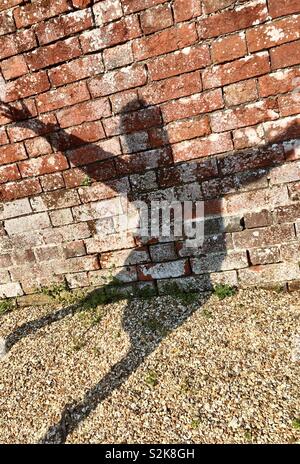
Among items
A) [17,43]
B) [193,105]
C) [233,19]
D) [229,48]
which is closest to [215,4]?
[233,19]

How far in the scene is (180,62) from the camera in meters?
2.43

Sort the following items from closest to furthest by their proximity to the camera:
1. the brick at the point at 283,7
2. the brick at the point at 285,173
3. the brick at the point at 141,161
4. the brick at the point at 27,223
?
the brick at the point at 283,7 → the brick at the point at 285,173 → the brick at the point at 141,161 → the brick at the point at 27,223

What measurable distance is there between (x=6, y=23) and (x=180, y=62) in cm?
131

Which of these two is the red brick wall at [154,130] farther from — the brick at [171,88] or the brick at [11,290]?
the brick at [11,290]

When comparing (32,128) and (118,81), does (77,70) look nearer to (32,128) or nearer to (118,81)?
(118,81)

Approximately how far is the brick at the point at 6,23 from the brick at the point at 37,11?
0.04 meters

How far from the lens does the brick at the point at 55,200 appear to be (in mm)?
2924

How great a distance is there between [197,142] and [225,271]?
1.08m

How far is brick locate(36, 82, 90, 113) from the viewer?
261cm

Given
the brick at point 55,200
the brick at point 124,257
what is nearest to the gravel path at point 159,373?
the brick at point 124,257

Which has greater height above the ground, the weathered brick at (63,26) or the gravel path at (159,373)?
the weathered brick at (63,26)

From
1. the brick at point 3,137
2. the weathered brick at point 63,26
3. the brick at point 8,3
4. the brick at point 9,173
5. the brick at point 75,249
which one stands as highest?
the brick at point 8,3

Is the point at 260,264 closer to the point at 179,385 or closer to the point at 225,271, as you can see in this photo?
the point at 225,271
